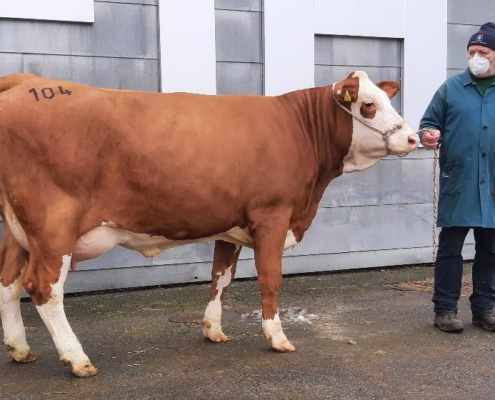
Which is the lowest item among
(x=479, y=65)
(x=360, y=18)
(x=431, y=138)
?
(x=431, y=138)

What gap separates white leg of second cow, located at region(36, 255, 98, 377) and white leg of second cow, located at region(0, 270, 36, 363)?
377mm

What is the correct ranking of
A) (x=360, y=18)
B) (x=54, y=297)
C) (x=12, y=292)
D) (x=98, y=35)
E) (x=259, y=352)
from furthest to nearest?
(x=360, y=18)
(x=98, y=35)
(x=259, y=352)
(x=12, y=292)
(x=54, y=297)

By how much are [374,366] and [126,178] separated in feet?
5.69

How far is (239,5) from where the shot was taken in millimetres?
6445

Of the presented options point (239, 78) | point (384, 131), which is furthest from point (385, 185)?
point (384, 131)

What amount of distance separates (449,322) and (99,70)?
348cm

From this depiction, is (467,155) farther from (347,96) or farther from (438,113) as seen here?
(347,96)

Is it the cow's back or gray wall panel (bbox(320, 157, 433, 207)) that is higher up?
the cow's back

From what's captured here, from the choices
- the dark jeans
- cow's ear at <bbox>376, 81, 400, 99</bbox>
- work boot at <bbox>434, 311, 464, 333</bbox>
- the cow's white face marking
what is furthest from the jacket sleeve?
work boot at <bbox>434, 311, 464, 333</bbox>

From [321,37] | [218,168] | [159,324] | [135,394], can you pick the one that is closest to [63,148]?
[218,168]

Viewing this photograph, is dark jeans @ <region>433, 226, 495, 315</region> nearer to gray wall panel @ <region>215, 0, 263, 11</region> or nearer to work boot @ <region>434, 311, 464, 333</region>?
work boot @ <region>434, 311, 464, 333</region>

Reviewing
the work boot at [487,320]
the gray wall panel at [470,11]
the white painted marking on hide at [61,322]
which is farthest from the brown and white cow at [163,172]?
the gray wall panel at [470,11]

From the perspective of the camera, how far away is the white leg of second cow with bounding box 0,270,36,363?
3984 mm

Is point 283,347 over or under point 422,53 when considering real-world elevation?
under
